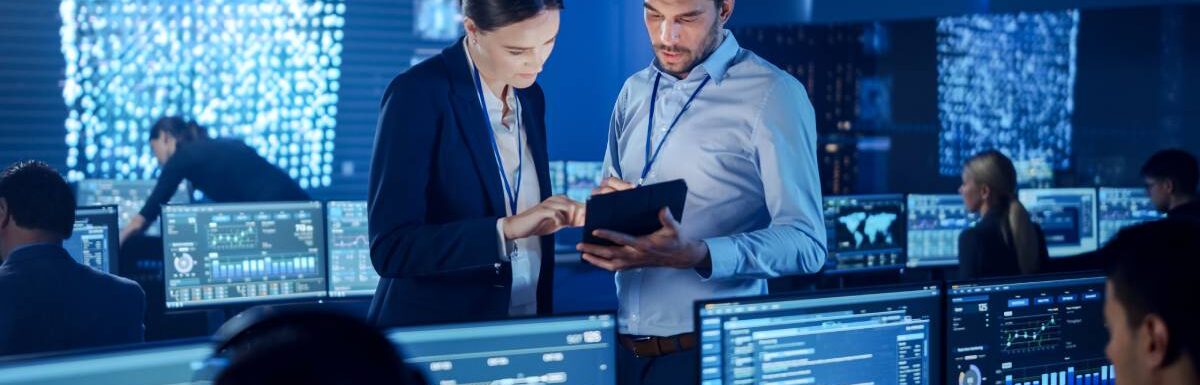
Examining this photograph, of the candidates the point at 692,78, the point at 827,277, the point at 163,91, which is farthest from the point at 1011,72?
the point at 692,78

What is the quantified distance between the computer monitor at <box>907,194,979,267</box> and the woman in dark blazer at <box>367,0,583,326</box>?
13.9 feet

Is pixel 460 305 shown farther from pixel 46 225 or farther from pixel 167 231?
pixel 167 231

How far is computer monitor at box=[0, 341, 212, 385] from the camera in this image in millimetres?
1436

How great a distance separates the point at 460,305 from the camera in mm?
2201

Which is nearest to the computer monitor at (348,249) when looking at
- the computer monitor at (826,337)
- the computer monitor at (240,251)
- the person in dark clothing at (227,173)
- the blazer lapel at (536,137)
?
the computer monitor at (240,251)

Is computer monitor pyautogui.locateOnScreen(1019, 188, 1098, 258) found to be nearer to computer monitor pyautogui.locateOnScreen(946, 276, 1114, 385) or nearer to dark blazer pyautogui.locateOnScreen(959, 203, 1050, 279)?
dark blazer pyautogui.locateOnScreen(959, 203, 1050, 279)

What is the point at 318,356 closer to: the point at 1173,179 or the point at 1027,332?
the point at 1027,332

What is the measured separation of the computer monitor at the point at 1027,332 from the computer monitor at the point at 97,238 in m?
3.39

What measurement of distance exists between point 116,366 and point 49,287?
5.55 feet

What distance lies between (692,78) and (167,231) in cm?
285

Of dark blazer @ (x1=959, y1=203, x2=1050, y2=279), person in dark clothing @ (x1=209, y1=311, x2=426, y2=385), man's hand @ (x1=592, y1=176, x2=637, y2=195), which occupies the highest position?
man's hand @ (x1=592, y1=176, x2=637, y2=195)

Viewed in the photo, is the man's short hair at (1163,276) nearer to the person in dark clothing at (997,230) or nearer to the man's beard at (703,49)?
the man's beard at (703,49)

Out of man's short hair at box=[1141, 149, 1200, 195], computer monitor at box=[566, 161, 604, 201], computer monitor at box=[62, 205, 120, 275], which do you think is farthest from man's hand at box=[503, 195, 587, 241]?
man's short hair at box=[1141, 149, 1200, 195]

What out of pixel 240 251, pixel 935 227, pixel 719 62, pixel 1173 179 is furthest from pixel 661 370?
pixel 935 227
